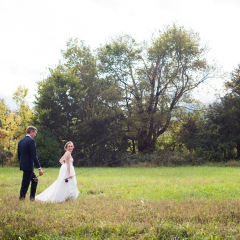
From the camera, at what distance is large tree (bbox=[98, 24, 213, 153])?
30062 millimetres

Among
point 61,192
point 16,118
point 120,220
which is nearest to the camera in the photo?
point 120,220

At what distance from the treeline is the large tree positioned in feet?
0.39

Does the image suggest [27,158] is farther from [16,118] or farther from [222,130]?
[16,118]

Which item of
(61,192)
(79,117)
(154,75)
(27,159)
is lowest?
(61,192)

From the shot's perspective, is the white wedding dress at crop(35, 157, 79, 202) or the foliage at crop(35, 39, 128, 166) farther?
the foliage at crop(35, 39, 128, 166)

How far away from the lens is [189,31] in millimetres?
31125

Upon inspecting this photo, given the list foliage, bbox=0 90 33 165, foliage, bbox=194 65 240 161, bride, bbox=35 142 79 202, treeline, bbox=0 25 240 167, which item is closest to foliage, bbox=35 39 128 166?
treeline, bbox=0 25 240 167

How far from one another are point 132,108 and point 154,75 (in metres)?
5.15

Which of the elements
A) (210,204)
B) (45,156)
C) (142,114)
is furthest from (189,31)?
(210,204)

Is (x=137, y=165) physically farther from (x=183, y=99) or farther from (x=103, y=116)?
(x=183, y=99)

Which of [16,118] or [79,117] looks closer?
[79,117]

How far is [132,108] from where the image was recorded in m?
30.6

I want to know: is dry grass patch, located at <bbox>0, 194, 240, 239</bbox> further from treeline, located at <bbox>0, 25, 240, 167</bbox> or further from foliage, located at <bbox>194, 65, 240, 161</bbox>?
foliage, located at <bbox>194, 65, 240, 161</bbox>

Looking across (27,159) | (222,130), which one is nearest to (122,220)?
(27,159)
